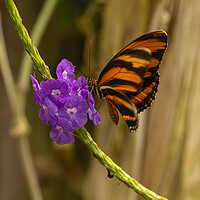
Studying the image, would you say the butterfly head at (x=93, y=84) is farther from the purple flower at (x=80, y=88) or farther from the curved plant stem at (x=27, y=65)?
the curved plant stem at (x=27, y=65)

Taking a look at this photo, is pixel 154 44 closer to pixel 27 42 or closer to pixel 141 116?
pixel 27 42

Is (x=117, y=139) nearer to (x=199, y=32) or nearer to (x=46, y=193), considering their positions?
(x=199, y=32)

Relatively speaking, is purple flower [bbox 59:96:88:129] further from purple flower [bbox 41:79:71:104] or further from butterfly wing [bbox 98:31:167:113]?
butterfly wing [bbox 98:31:167:113]

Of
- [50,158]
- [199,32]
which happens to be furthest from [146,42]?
[50,158]

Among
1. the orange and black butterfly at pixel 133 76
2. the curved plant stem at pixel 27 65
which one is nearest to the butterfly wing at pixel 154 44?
the orange and black butterfly at pixel 133 76

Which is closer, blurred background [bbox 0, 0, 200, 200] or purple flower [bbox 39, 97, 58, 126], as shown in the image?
purple flower [bbox 39, 97, 58, 126]

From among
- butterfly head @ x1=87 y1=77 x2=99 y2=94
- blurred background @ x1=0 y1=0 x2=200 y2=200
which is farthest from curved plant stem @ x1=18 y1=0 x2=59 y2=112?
butterfly head @ x1=87 y1=77 x2=99 y2=94

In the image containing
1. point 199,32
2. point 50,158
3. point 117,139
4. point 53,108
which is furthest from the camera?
point 50,158
